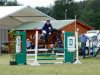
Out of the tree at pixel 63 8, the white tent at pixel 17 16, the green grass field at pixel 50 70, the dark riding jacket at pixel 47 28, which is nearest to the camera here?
the green grass field at pixel 50 70

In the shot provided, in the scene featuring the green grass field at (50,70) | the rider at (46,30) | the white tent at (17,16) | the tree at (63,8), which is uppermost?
the tree at (63,8)

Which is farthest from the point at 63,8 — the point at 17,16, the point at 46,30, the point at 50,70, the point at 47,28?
the point at 50,70

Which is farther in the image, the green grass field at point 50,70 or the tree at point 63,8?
the tree at point 63,8

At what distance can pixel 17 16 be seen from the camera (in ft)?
137

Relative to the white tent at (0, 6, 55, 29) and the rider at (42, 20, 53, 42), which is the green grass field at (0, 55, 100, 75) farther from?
the white tent at (0, 6, 55, 29)

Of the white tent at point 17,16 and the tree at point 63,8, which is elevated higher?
the tree at point 63,8

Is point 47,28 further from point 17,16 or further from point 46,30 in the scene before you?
point 17,16

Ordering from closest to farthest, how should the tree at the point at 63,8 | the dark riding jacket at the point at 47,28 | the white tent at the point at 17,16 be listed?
the dark riding jacket at the point at 47,28
the white tent at the point at 17,16
the tree at the point at 63,8

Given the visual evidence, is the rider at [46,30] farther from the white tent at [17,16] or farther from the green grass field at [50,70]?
the white tent at [17,16]

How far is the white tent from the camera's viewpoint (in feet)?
131

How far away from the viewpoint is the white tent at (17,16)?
39.8 m

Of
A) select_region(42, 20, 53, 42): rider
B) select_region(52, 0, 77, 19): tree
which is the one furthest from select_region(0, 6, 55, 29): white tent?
select_region(52, 0, 77, 19): tree

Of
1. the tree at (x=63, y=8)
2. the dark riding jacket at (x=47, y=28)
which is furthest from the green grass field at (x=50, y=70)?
the tree at (x=63, y=8)

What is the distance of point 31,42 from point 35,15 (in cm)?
1237
